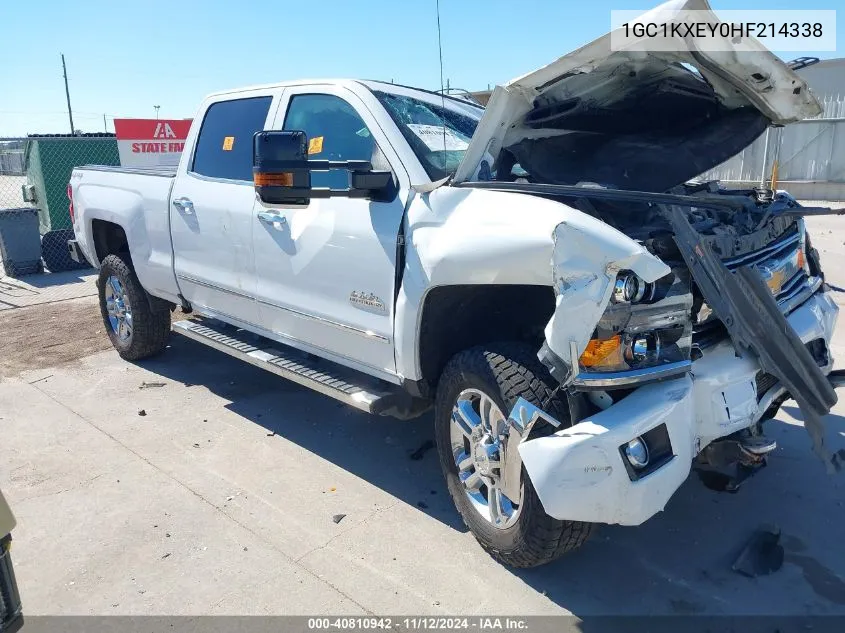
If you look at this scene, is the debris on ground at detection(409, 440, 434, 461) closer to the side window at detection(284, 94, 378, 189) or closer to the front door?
the front door

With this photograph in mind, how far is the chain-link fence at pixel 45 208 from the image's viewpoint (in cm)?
993

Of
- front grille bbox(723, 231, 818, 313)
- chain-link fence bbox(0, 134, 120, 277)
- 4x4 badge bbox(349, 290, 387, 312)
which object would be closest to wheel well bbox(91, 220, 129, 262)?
4x4 badge bbox(349, 290, 387, 312)

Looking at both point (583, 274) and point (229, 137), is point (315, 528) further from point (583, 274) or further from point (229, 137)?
point (229, 137)

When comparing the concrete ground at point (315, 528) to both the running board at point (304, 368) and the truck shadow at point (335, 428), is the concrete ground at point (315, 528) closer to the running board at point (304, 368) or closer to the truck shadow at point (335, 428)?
the truck shadow at point (335, 428)

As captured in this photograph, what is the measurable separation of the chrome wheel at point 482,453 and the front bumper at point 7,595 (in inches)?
71.7

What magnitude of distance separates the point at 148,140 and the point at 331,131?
9242 millimetres

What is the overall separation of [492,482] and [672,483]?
815 millimetres

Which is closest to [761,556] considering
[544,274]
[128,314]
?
[544,274]

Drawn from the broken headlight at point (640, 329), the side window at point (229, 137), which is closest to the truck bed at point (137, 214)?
the side window at point (229, 137)

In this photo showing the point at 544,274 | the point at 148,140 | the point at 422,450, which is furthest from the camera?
the point at 148,140

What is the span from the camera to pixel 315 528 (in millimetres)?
3523

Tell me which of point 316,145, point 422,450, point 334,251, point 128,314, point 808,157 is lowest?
point 422,450

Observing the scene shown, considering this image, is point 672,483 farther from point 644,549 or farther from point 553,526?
point 644,549

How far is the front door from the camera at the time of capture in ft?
11.6
